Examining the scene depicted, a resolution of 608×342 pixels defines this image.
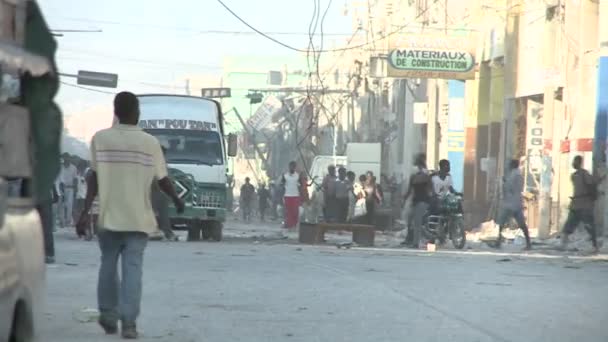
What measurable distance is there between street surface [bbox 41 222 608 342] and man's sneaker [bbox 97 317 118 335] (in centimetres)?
7

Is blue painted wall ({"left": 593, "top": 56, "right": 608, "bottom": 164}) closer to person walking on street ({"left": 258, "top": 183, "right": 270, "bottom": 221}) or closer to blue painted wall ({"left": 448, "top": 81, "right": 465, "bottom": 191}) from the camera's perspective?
blue painted wall ({"left": 448, "top": 81, "right": 465, "bottom": 191})

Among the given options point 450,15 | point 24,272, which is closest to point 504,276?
point 24,272

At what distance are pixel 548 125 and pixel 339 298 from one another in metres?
23.8

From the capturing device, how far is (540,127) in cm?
3825

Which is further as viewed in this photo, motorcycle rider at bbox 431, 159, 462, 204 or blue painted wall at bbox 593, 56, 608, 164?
blue painted wall at bbox 593, 56, 608, 164

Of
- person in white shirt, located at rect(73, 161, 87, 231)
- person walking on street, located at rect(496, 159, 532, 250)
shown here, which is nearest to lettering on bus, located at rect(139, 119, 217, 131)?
person in white shirt, located at rect(73, 161, 87, 231)

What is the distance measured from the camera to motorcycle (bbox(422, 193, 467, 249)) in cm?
2602

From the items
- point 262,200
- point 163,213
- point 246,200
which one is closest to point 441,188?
point 163,213

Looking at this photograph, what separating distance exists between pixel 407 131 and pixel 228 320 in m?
51.2

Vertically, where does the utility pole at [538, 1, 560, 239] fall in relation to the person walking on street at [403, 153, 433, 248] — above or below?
above

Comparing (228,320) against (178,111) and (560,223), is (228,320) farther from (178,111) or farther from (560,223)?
(560,223)

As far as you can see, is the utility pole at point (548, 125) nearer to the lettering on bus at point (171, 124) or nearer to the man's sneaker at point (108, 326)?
the lettering on bus at point (171, 124)

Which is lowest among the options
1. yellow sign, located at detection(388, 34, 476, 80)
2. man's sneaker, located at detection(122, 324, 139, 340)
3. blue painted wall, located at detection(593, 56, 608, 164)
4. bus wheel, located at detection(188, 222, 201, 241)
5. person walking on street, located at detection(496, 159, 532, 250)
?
man's sneaker, located at detection(122, 324, 139, 340)

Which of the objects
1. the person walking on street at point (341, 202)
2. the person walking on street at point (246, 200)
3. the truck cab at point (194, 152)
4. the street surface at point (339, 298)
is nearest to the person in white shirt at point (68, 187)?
the truck cab at point (194, 152)
